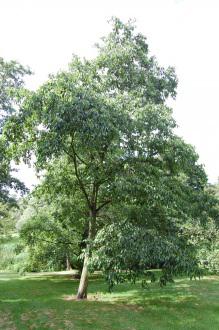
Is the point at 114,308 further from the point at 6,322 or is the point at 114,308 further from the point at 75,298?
the point at 6,322

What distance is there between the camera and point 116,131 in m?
14.5

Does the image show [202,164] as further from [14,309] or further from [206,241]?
[14,309]

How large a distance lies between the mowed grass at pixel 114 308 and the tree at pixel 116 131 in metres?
2.30

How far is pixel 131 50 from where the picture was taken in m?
19.0

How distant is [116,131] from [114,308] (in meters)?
8.60

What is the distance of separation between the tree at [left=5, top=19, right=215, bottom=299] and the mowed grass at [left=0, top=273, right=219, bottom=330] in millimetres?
2302

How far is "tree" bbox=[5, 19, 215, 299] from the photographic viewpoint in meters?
14.1

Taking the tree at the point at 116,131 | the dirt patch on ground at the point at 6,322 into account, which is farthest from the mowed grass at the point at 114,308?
the tree at the point at 116,131

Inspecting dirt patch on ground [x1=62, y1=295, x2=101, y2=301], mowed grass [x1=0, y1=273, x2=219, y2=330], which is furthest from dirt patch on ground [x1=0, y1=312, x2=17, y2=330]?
→ dirt patch on ground [x1=62, y1=295, x2=101, y2=301]

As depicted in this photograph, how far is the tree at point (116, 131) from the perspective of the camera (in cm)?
1415

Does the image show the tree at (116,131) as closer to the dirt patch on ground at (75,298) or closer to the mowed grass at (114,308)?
the dirt patch on ground at (75,298)

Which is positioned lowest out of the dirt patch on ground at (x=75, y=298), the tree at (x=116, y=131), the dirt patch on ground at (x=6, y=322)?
the dirt patch on ground at (x=6, y=322)

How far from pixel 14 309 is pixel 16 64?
16.8m

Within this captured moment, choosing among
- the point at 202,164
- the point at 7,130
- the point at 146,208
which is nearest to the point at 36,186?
the point at 7,130
